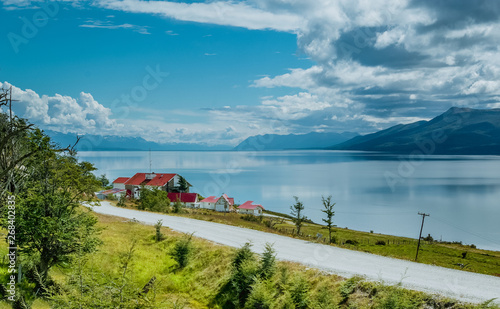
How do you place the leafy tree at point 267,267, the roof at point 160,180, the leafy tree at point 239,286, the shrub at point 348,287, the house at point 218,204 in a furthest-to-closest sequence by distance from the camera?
1. the house at point 218,204
2. the roof at point 160,180
3. the leafy tree at point 267,267
4. the leafy tree at point 239,286
5. the shrub at point 348,287

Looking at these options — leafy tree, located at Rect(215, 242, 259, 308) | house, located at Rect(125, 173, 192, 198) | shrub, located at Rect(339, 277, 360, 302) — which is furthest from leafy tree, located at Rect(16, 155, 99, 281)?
house, located at Rect(125, 173, 192, 198)

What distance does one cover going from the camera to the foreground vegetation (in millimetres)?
16078

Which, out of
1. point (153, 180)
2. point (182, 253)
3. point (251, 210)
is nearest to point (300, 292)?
point (182, 253)

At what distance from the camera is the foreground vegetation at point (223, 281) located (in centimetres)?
1608

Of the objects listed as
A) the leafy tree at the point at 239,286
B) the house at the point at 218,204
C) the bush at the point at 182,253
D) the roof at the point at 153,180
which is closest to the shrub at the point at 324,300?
the leafy tree at the point at 239,286

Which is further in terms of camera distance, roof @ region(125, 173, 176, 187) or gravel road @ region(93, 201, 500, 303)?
roof @ region(125, 173, 176, 187)

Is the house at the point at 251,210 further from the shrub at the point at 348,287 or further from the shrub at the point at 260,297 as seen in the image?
the shrub at the point at 348,287

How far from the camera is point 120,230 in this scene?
3353cm

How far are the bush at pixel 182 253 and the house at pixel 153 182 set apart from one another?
3505 inches

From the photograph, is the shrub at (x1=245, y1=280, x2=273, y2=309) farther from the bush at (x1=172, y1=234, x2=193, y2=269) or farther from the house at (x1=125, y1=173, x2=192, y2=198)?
the house at (x1=125, y1=173, x2=192, y2=198)

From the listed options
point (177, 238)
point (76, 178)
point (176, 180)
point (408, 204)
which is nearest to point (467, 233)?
point (408, 204)

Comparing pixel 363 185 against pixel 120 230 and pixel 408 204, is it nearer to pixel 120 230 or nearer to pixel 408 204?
pixel 408 204

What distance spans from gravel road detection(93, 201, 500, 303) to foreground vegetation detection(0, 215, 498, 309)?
47.3 inches

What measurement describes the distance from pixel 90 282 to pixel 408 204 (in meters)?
147
